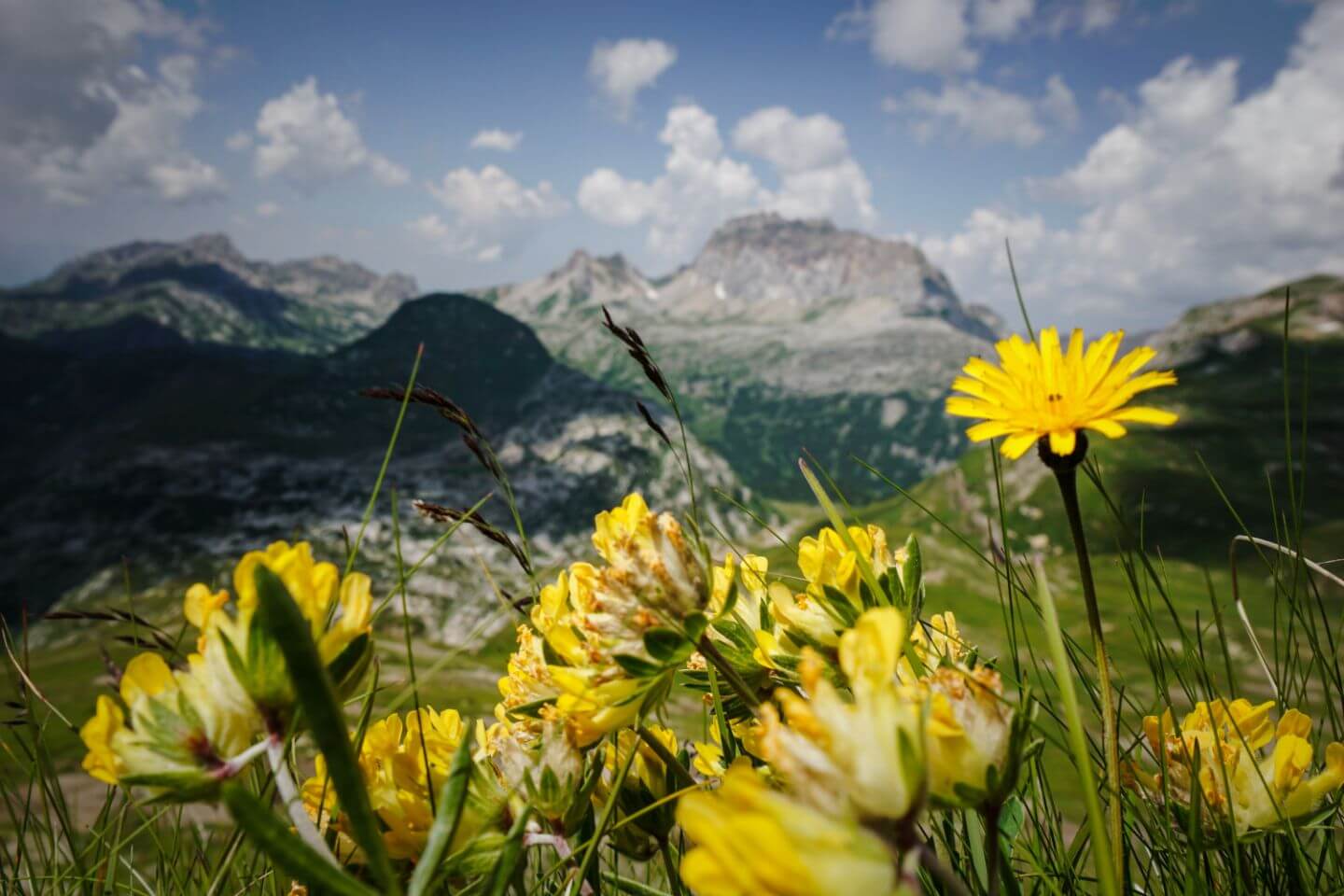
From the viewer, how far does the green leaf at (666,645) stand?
47.6 inches

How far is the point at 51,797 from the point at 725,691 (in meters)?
1.97

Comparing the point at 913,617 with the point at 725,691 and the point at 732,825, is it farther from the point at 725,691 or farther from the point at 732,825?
the point at 732,825

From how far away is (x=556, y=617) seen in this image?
150cm

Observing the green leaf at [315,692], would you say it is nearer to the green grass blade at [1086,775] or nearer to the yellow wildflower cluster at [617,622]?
the yellow wildflower cluster at [617,622]

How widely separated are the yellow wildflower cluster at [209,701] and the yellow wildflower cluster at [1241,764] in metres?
1.56

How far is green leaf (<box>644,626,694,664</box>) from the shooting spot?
1.21m

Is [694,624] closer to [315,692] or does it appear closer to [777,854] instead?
[777,854]

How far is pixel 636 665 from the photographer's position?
1260 mm

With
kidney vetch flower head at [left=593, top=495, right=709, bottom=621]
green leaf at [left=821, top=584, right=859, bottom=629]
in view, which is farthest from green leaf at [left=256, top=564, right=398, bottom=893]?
→ green leaf at [left=821, top=584, right=859, bottom=629]

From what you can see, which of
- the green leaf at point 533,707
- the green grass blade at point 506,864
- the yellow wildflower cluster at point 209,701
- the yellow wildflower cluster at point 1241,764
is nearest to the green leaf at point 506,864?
the green grass blade at point 506,864

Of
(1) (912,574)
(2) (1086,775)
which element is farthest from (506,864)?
(1) (912,574)

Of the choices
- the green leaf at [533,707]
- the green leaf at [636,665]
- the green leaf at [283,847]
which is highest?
the green leaf at [636,665]

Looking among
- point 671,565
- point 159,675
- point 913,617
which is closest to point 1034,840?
point 913,617

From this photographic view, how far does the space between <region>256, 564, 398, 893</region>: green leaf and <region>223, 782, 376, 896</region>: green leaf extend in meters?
0.04
